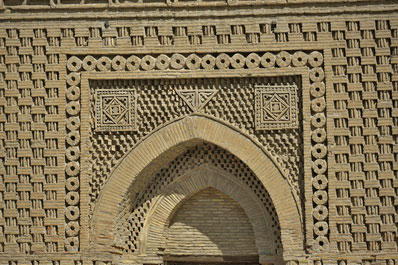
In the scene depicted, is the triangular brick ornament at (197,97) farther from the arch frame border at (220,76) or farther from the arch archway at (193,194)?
the arch archway at (193,194)

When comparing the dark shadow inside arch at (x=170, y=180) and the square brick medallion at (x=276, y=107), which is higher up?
the square brick medallion at (x=276, y=107)

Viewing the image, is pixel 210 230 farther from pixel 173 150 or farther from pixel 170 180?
pixel 173 150

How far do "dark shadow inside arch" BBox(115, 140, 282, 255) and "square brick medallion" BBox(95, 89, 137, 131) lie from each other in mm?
522

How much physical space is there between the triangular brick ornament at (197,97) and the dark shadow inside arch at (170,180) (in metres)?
0.39

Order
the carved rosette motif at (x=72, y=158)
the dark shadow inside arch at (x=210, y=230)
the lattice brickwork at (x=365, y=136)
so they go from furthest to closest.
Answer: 1. the dark shadow inside arch at (x=210, y=230)
2. the carved rosette motif at (x=72, y=158)
3. the lattice brickwork at (x=365, y=136)

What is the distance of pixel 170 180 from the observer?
8.34 m

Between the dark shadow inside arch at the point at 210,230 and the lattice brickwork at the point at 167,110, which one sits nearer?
the lattice brickwork at the point at 167,110

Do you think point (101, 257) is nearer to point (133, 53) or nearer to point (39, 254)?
point (39, 254)

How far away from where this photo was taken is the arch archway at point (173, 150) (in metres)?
7.91

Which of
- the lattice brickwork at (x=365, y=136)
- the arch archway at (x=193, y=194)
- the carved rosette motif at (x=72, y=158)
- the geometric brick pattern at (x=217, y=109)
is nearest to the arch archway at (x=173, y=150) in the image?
the geometric brick pattern at (x=217, y=109)

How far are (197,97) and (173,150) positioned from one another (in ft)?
2.02

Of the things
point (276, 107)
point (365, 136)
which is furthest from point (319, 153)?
point (276, 107)

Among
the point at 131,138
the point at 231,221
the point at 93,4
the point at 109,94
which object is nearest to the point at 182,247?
the point at 231,221

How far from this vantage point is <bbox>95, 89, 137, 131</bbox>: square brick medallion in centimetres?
813
